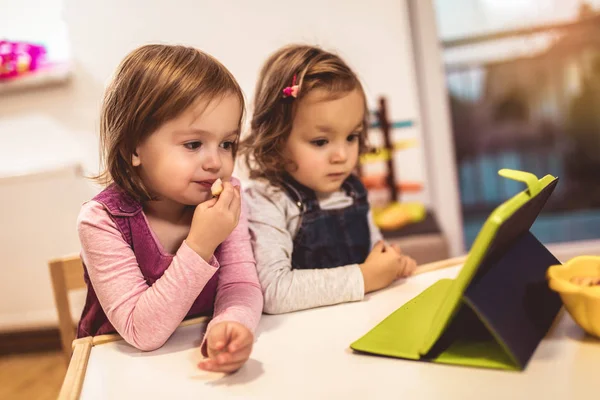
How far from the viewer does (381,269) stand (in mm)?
739

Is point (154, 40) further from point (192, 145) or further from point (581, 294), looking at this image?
point (581, 294)

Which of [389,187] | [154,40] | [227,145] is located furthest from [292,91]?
[389,187]

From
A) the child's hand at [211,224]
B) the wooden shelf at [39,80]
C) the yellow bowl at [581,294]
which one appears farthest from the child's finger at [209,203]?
the wooden shelf at [39,80]

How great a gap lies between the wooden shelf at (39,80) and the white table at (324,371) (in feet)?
4.94

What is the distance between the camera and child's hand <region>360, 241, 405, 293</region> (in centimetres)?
73

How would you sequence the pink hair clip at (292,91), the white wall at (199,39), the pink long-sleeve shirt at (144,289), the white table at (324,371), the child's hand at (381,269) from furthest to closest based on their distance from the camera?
the white wall at (199,39), the pink hair clip at (292,91), the child's hand at (381,269), the pink long-sleeve shirt at (144,289), the white table at (324,371)

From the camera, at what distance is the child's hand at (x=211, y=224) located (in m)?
0.61

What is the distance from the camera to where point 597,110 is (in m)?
2.74

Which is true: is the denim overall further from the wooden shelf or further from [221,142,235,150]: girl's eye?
the wooden shelf

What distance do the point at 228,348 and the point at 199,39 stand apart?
4.21 ft

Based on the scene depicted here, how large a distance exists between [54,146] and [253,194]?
56.1 inches

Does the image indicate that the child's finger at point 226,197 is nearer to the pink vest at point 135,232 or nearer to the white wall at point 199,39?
the pink vest at point 135,232

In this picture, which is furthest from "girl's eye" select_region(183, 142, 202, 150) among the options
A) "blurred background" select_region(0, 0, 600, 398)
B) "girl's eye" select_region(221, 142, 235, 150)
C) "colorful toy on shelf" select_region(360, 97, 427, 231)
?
"colorful toy on shelf" select_region(360, 97, 427, 231)

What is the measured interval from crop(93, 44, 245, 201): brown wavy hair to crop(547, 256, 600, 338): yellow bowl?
406mm
